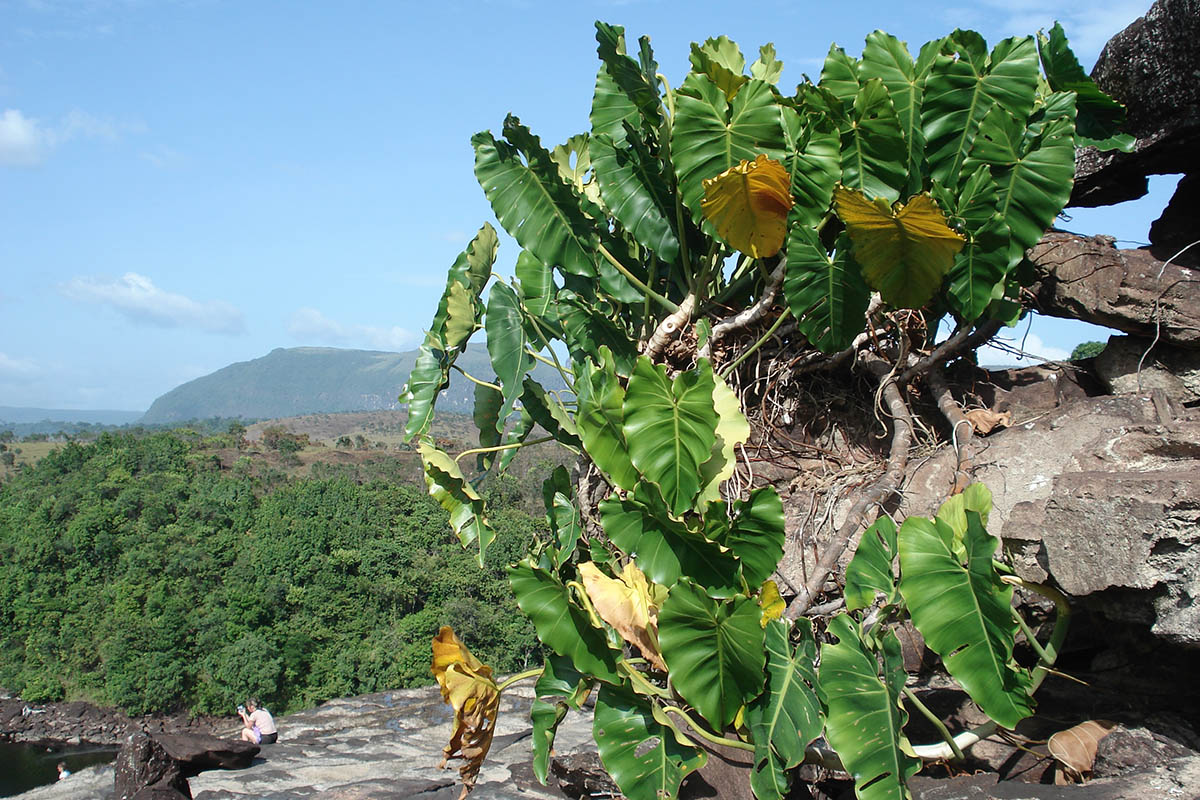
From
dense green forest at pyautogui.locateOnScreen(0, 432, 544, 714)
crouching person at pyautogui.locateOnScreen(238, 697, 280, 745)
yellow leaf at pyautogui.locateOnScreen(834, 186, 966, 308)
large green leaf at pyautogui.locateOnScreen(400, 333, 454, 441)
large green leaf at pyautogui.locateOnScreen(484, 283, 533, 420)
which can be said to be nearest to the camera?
yellow leaf at pyautogui.locateOnScreen(834, 186, 966, 308)

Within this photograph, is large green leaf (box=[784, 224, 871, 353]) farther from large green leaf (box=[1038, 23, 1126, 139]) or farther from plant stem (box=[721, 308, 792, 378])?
large green leaf (box=[1038, 23, 1126, 139])

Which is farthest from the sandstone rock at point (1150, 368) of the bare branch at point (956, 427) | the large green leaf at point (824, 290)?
the large green leaf at point (824, 290)

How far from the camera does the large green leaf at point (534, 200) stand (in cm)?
377

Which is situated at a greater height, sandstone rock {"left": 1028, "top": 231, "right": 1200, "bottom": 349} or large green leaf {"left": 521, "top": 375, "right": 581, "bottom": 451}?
sandstone rock {"left": 1028, "top": 231, "right": 1200, "bottom": 349}

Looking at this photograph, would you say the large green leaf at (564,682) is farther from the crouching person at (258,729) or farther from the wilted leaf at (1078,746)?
the crouching person at (258,729)

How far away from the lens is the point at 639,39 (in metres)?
3.75

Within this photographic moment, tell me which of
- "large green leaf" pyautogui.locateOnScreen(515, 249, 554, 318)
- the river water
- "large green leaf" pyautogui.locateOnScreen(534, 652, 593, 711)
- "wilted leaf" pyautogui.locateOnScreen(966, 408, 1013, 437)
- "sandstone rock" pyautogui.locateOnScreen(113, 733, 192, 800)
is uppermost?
"large green leaf" pyautogui.locateOnScreen(515, 249, 554, 318)

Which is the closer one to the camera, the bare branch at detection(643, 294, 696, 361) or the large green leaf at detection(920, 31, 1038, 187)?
the large green leaf at detection(920, 31, 1038, 187)

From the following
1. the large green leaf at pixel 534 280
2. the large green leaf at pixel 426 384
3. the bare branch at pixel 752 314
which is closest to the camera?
the bare branch at pixel 752 314

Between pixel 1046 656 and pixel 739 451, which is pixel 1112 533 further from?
pixel 739 451

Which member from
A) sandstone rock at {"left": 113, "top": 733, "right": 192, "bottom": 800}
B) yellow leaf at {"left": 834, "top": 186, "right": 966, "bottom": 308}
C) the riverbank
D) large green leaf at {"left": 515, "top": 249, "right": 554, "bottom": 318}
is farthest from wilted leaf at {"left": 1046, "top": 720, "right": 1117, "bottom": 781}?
the riverbank

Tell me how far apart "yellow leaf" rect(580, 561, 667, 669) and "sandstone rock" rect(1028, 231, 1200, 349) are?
2.27m

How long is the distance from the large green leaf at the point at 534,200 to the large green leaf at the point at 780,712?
1.81 m

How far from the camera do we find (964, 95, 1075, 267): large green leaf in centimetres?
338
